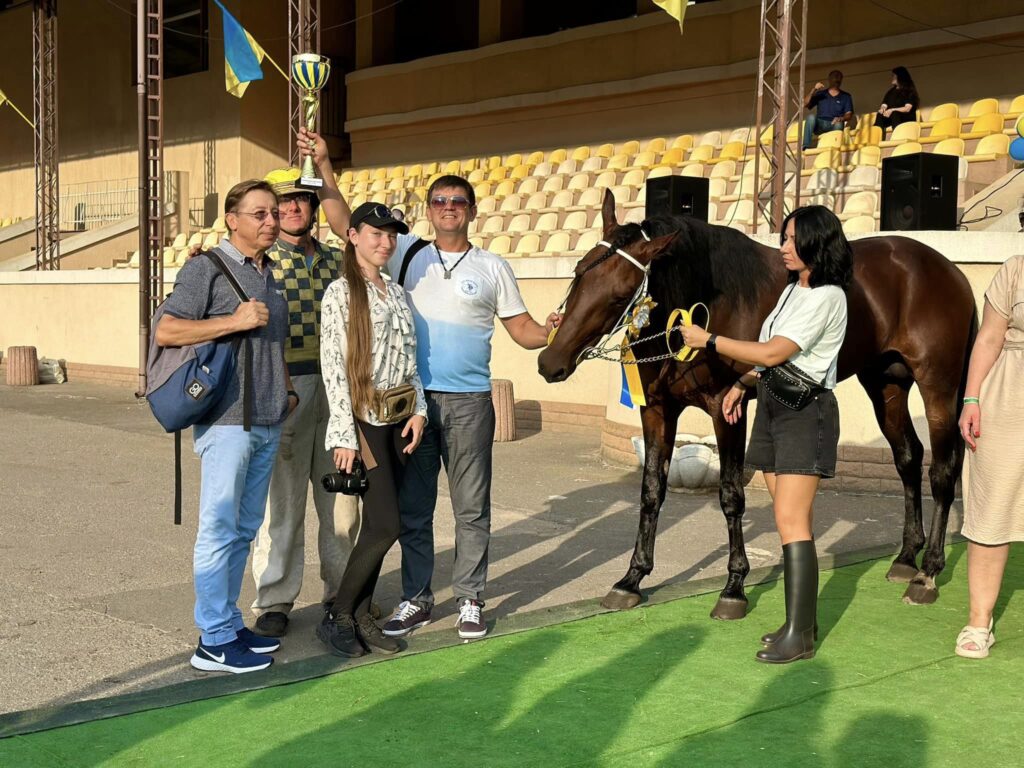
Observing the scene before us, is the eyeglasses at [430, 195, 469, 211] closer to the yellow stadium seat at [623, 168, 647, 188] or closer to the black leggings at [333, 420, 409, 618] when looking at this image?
the black leggings at [333, 420, 409, 618]

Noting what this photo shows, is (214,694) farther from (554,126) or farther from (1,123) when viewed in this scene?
(1,123)

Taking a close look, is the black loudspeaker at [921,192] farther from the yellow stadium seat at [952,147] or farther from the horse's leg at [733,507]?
the yellow stadium seat at [952,147]

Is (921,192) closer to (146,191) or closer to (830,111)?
(830,111)

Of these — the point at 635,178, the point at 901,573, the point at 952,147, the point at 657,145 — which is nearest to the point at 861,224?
the point at 952,147

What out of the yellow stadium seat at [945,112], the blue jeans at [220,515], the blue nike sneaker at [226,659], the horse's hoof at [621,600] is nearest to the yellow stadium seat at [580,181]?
the yellow stadium seat at [945,112]

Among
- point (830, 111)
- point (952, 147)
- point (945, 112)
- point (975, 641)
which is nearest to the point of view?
point (975, 641)

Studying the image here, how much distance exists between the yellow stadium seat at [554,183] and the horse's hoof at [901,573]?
13.6 metres

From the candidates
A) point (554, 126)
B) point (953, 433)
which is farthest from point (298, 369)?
point (554, 126)

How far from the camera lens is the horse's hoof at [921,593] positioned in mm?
5938

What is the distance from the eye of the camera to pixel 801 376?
4848 millimetres

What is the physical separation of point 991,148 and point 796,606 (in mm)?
11372

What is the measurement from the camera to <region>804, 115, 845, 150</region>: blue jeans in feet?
55.3

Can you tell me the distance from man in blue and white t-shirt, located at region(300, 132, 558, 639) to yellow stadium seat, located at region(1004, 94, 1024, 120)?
12.2 meters

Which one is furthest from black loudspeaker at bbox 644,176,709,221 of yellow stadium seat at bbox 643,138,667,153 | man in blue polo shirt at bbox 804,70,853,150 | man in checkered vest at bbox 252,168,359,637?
yellow stadium seat at bbox 643,138,667,153
